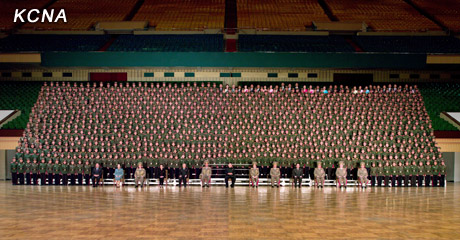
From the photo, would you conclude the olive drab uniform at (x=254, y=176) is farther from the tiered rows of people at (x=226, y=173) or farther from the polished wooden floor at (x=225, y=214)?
the polished wooden floor at (x=225, y=214)

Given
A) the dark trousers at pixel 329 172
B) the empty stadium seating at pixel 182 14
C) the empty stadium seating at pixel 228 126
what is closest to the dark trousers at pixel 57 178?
the empty stadium seating at pixel 228 126

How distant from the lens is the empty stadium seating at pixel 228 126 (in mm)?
21438

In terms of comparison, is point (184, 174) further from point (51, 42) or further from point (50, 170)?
point (51, 42)

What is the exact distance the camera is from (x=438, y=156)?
21844 millimetres

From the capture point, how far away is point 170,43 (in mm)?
29906

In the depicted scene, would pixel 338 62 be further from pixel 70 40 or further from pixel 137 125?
pixel 70 40

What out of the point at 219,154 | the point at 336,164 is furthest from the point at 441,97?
the point at 219,154

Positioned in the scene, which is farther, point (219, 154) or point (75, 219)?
A: point (219, 154)

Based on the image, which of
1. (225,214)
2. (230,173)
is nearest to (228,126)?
(230,173)

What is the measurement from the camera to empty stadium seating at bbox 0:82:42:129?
2483 centimetres

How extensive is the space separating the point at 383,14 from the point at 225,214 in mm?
26670

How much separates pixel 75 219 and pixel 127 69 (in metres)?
20.1

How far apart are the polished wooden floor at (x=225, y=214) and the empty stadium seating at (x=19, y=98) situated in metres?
7.64

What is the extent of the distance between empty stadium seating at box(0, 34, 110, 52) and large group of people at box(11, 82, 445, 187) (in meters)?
4.20
